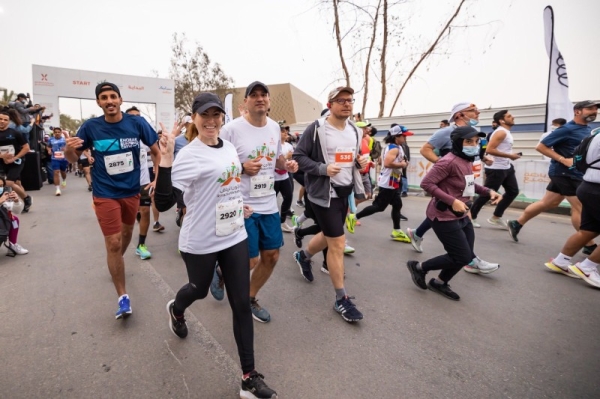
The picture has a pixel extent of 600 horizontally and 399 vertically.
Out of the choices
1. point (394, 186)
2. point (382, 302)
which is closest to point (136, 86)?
point (394, 186)

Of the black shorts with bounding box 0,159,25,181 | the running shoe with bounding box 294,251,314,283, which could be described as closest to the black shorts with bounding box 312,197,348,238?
the running shoe with bounding box 294,251,314,283

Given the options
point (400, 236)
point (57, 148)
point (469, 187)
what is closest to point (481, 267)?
point (469, 187)

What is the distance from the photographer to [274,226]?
2.76m

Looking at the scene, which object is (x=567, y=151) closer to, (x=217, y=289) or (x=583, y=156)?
(x=583, y=156)

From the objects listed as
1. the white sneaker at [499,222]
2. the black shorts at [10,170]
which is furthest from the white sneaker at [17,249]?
the white sneaker at [499,222]

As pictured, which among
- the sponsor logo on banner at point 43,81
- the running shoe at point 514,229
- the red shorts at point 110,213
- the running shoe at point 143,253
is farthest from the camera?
the sponsor logo on banner at point 43,81

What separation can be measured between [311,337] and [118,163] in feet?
7.39

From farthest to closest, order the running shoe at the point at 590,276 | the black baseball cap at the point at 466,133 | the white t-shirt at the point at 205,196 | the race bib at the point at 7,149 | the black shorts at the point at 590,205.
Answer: the race bib at the point at 7,149 < the running shoe at the point at 590,276 < the black shorts at the point at 590,205 < the black baseball cap at the point at 466,133 < the white t-shirt at the point at 205,196

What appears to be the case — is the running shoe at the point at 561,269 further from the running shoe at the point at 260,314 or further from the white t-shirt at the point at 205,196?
the white t-shirt at the point at 205,196

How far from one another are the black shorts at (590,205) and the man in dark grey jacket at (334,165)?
2.59m

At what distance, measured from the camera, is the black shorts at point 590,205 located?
11.7 feet

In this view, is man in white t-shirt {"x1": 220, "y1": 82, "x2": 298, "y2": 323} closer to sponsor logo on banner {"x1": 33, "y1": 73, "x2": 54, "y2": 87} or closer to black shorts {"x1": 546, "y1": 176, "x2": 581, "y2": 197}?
black shorts {"x1": 546, "y1": 176, "x2": 581, "y2": 197}

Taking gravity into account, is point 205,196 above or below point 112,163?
below

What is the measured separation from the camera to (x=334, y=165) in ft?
9.57
